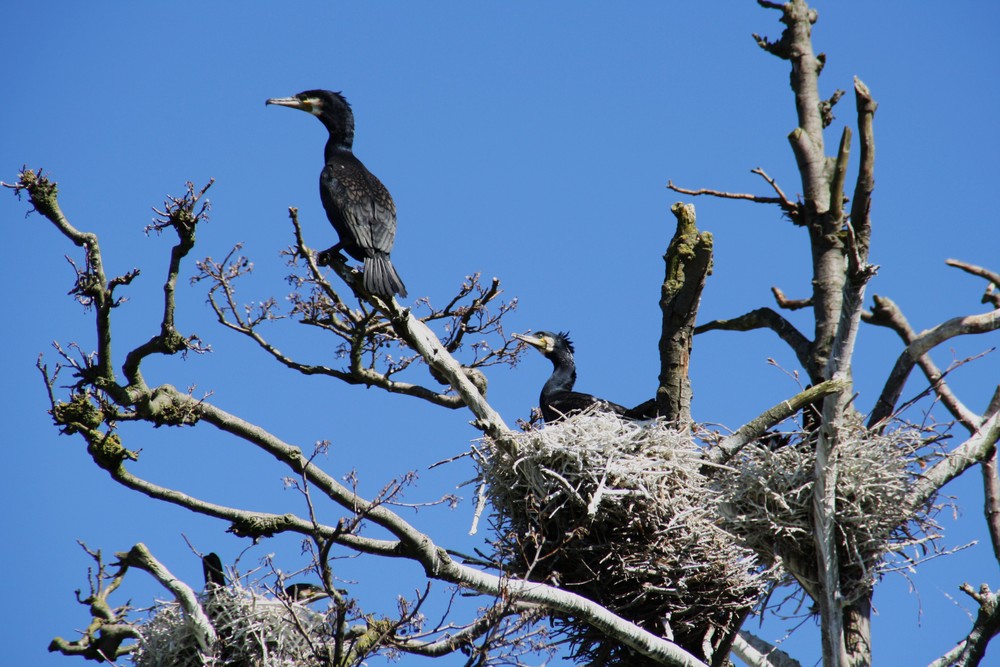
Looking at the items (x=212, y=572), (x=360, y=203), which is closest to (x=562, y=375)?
(x=360, y=203)

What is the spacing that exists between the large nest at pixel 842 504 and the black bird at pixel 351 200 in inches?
93.2

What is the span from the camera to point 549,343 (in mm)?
8812

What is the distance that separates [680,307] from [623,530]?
1.68m

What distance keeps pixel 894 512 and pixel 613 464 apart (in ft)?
5.00

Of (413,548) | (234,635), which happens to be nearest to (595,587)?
(413,548)

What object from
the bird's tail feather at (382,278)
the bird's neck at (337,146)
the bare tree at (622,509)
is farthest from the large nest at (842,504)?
the bird's neck at (337,146)

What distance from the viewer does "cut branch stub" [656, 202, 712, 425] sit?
7.07m

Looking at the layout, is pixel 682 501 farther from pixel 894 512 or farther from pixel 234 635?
pixel 234 635

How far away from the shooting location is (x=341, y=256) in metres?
7.44

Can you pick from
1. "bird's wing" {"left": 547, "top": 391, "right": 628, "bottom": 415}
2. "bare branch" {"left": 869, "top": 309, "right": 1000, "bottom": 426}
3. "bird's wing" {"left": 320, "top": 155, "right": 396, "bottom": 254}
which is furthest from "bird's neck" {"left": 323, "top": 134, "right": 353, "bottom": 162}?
"bare branch" {"left": 869, "top": 309, "right": 1000, "bottom": 426}

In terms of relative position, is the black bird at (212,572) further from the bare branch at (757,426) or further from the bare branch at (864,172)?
the bare branch at (864,172)

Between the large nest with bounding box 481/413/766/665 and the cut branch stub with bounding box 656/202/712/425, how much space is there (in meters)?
0.82

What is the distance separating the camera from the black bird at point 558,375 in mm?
7969

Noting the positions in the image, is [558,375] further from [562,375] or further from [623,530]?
[623,530]
